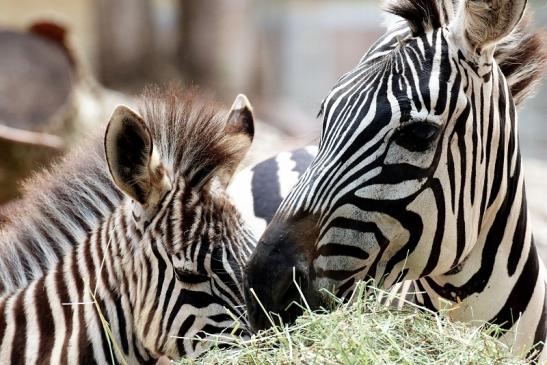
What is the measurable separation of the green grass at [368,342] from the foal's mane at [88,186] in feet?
3.85

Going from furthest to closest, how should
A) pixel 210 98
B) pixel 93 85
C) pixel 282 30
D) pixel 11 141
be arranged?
1. pixel 282 30
2. pixel 93 85
3. pixel 11 141
4. pixel 210 98

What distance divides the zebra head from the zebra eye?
97cm

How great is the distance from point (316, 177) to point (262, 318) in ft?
2.03

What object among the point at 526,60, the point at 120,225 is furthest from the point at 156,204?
the point at 526,60

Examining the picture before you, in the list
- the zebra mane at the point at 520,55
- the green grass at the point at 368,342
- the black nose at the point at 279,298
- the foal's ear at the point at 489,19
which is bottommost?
the green grass at the point at 368,342

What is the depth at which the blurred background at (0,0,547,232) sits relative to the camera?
37.2 feet

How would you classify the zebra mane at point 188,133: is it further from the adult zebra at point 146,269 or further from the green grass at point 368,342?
the green grass at point 368,342

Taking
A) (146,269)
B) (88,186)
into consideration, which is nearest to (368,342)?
(146,269)

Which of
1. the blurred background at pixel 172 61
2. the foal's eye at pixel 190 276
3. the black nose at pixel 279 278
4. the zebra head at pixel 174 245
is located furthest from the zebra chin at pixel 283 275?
the blurred background at pixel 172 61

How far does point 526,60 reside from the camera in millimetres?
4262

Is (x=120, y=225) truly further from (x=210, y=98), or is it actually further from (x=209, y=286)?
(x=210, y=98)

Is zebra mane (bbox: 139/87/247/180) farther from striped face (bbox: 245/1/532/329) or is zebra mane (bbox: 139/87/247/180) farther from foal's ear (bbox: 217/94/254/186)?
striped face (bbox: 245/1/532/329)

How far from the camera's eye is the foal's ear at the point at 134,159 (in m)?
3.99

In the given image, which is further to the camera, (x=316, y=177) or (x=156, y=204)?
(x=156, y=204)
